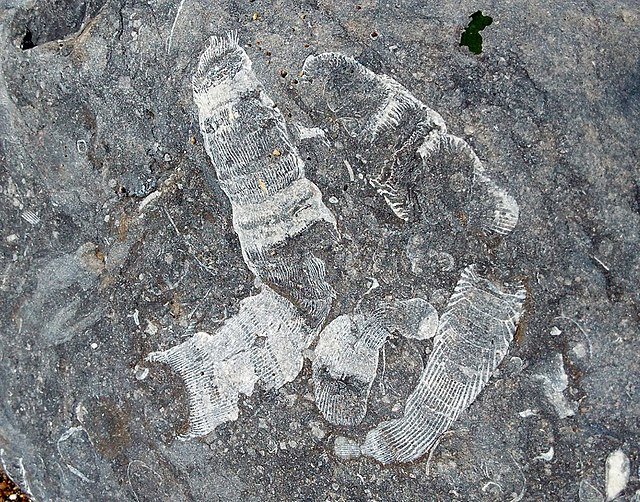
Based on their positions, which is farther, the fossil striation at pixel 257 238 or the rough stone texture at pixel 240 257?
the fossil striation at pixel 257 238

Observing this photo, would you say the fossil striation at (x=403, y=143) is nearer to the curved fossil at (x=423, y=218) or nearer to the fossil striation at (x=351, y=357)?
the curved fossil at (x=423, y=218)

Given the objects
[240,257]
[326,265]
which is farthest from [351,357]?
[240,257]

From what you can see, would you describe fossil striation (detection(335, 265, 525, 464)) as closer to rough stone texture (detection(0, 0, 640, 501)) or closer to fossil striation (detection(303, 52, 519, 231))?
rough stone texture (detection(0, 0, 640, 501))

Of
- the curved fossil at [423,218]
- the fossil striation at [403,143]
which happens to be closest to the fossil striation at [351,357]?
the curved fossil at [423,218]

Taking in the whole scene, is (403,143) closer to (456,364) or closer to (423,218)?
(423,218)

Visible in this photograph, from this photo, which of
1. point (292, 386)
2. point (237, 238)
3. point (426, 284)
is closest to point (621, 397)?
point (426, 284)

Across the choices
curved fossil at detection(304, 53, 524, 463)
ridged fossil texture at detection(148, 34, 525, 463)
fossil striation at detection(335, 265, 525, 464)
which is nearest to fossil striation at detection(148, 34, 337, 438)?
ridged fossil texture at detection(148, 34, 525, 463)
